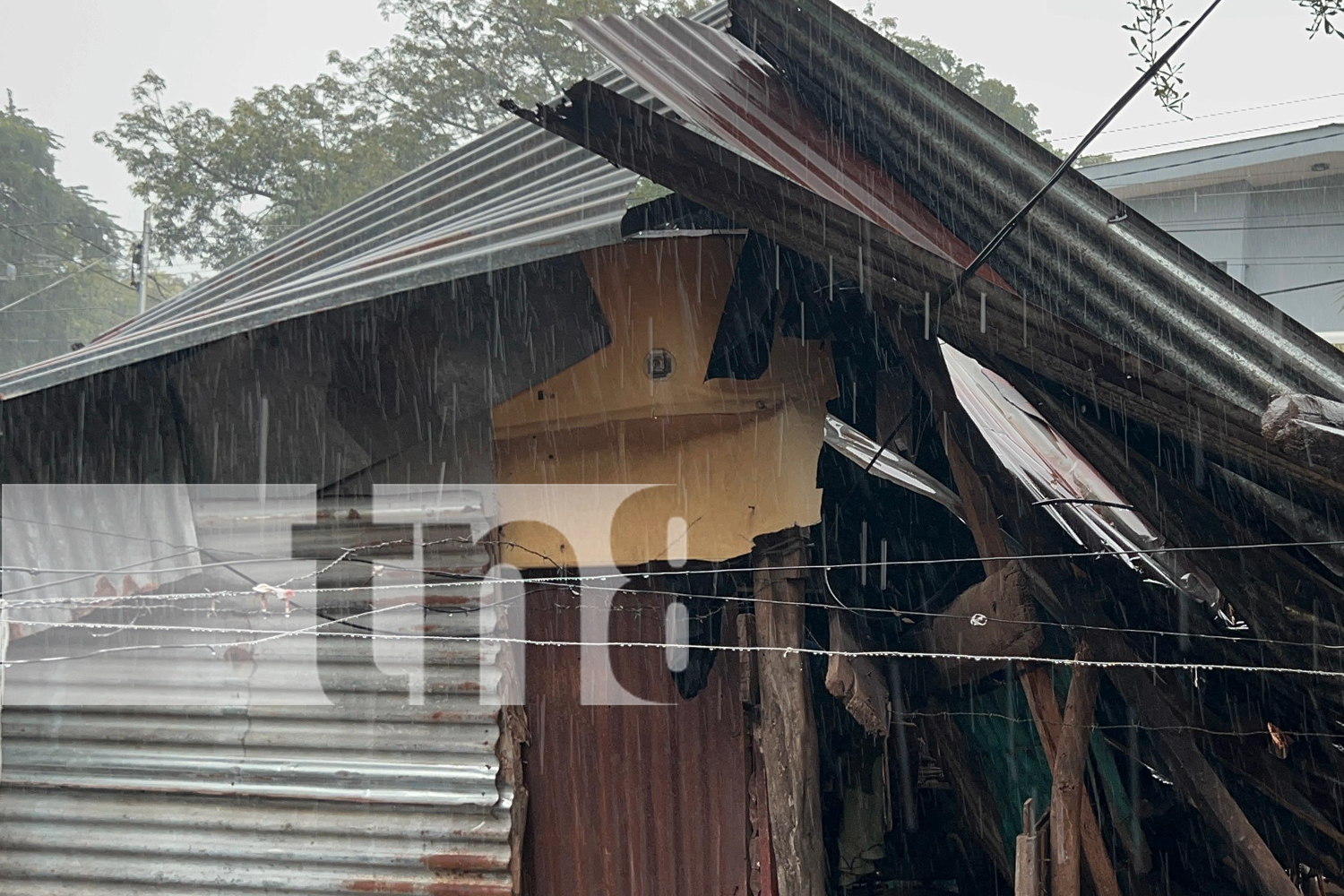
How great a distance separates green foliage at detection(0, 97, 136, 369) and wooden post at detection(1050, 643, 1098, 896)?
3112 cm

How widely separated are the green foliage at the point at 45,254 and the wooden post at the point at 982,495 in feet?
101

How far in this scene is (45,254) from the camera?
30.1 meters

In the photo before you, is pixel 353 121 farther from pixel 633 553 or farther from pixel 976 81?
pixel 633 553

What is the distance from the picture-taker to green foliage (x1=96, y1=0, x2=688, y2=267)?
72.2 feet

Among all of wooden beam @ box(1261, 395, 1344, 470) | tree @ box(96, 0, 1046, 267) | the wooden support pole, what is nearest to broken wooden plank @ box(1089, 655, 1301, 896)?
the wooden support pole

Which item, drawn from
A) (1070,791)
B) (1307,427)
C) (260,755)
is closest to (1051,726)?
(1070,791)

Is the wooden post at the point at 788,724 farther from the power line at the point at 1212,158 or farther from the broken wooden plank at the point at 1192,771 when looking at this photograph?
the power line at the point at 1212,158

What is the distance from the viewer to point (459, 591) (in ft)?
14.1

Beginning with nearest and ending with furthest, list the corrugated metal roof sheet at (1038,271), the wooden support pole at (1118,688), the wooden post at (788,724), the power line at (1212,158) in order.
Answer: the corrugated metal roof sheet at (1038,271) < the wooden support pole at (1118,688) < the wooden post at (788,724) < the power line at (1212,158)

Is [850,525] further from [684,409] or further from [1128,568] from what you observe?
[1128,568]

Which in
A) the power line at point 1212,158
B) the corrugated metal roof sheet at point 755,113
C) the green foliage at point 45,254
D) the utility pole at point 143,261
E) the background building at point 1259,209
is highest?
the green foliage at point 45,254

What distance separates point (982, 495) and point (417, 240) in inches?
86.8

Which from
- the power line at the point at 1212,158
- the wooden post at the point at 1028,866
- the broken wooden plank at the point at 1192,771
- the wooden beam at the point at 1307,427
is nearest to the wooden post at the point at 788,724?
the wooden post at the point at 1028,866

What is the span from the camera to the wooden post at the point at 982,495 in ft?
10.6
